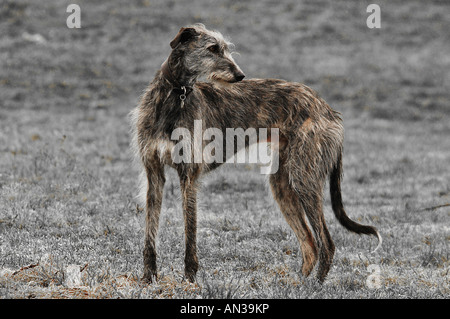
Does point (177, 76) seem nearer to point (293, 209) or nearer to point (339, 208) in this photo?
point (293, 209)

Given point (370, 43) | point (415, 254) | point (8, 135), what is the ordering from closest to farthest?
1. point (415, 254)
2. point (8, 135)
3. point (370, 43)

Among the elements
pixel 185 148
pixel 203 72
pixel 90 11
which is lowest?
pixel 185 148

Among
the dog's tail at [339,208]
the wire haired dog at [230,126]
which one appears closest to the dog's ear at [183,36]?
the wire haired dog at [230,126]

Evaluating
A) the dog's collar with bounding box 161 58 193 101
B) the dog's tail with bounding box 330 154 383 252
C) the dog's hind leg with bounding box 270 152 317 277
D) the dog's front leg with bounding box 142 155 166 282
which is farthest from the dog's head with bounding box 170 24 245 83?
the dog's tail with bounding box 330 154 383 252

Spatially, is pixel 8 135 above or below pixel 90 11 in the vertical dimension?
below

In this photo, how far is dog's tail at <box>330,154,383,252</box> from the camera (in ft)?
19.4

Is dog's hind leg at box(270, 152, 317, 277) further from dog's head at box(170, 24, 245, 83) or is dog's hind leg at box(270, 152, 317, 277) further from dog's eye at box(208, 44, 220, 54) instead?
→ dog's eye at box(208, 44, 220, 54)

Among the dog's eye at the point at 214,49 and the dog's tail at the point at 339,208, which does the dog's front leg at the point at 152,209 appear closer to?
the dog's eye at the point at 214,49

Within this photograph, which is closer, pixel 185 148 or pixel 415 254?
pixel 185 148

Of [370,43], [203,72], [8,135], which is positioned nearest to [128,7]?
[370,43]
